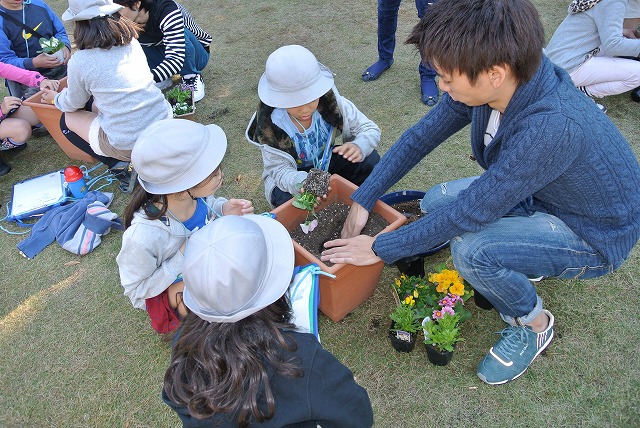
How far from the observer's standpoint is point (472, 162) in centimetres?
312

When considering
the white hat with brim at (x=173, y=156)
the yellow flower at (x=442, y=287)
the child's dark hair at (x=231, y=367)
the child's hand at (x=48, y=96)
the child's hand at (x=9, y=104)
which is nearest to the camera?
the child's dark hair at (x=231, y=367)

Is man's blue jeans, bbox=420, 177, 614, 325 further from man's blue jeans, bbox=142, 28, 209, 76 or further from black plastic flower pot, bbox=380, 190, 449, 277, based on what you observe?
man's blue jeans, bbox=142, 28, 209, 76

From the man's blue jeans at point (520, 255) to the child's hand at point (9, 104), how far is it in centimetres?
347

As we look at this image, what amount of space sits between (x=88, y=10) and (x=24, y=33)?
1493 millimetres

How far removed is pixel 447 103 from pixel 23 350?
98.4 inches

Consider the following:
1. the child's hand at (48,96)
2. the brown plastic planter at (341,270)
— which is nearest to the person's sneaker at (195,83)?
the child's hand at (48,96)

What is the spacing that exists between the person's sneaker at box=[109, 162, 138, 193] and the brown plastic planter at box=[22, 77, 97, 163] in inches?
14.5

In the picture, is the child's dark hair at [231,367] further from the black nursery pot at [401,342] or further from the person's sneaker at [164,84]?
the person's sneaker at [164,84]

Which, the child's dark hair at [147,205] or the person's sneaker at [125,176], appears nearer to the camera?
the child's dark hair at [147,205]

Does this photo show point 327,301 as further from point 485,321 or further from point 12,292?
point 12,292

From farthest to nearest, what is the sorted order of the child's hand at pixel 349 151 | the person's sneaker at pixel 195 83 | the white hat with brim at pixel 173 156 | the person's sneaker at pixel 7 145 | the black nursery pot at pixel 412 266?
the person's sneaker at pixel 195 83 → the person's sneaker at pixel 7 145 → the child's hand at pixel 349 151 → the black nursery pot at pixel 412 266 → the white hat with brim at pixel 173 156

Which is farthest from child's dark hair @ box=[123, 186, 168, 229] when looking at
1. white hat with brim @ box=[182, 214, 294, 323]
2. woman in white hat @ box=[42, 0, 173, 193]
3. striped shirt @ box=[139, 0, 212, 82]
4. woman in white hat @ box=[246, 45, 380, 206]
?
striped shirt @ box=[139, 0, 212, 82]

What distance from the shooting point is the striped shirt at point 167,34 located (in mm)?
3623

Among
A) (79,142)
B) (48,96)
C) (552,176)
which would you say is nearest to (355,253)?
(552,176)
